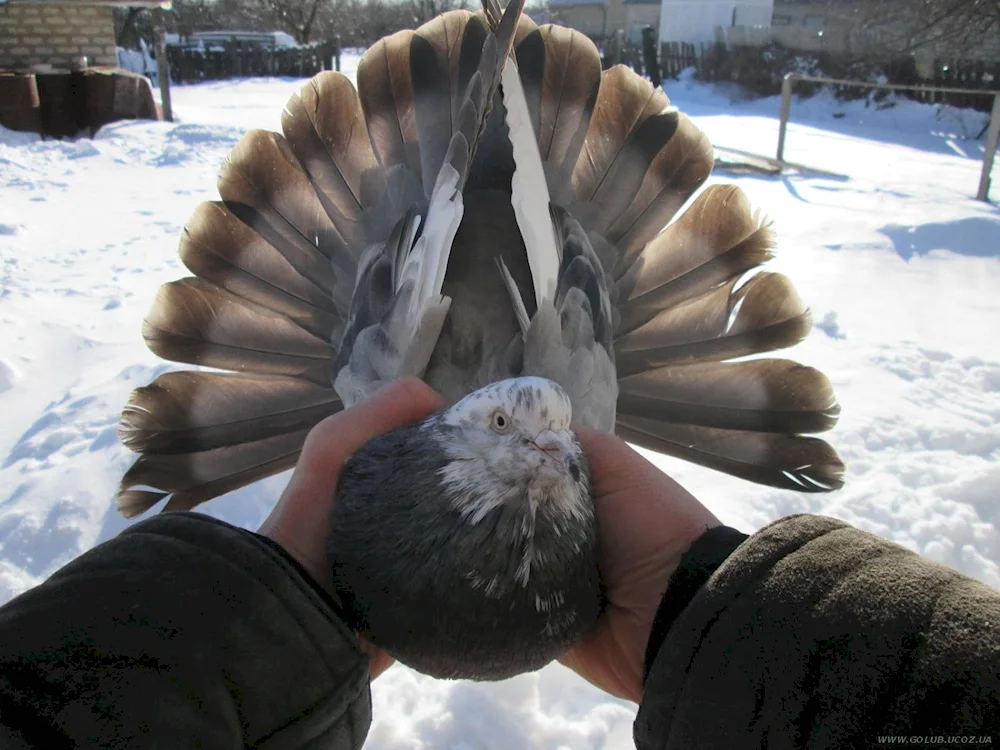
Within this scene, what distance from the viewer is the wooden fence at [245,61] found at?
30.1m

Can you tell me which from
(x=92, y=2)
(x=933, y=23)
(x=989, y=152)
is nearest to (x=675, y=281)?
(x=989, y=152)

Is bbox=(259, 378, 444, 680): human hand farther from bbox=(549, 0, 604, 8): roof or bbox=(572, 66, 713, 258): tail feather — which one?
bbox=(549, 0, 604, 8): roof

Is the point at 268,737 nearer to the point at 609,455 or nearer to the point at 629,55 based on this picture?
the point at 609,455

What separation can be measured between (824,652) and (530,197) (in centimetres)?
179

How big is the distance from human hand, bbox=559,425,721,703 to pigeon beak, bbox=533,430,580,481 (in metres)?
0.41

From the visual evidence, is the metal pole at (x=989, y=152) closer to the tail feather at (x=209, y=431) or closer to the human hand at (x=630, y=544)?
the tail feather at (x=209, y=431)

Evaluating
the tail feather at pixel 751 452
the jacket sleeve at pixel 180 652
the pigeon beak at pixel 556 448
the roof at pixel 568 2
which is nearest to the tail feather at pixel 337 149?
the tail feather at pixel 751 452

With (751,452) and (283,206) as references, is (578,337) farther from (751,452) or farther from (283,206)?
(283,206)

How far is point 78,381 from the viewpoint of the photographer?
4.22 metres

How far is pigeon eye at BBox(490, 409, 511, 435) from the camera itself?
5.48ft

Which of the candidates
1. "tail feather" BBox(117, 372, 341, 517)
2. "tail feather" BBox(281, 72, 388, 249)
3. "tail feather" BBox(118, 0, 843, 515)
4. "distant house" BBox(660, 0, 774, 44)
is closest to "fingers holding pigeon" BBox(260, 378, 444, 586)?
"tail feather" BBox(118, 0, 843, 515)

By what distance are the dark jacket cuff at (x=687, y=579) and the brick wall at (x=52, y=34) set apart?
750 inches

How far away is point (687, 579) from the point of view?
5.55 ft

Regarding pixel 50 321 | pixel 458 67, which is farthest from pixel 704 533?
pixel 50 321
